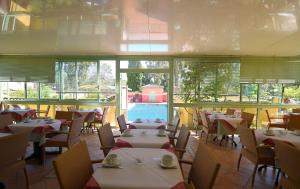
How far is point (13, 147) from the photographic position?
298cm

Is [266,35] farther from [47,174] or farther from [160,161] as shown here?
[47,174]

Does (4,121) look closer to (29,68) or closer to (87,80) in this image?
(87,80)

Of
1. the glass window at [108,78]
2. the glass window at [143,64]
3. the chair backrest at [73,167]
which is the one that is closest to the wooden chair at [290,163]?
the chair backrest at [73,167]

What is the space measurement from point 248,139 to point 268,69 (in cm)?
547

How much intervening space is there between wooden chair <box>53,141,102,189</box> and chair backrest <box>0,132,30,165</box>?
1.02 meters

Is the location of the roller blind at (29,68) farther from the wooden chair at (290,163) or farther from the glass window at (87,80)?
the wooden chair at (290,163)

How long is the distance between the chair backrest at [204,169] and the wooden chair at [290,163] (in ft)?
2.60

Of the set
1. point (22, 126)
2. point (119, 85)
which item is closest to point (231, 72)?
point (119, 85)

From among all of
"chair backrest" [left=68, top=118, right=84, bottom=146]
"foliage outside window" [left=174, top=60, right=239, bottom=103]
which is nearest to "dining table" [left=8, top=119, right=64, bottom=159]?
"chair backrest" [left=68, top=118, right=84, bottom=146]

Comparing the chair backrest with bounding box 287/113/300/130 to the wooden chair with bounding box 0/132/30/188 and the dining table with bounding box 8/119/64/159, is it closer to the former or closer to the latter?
the dining table with bounding box 8/119/64/159

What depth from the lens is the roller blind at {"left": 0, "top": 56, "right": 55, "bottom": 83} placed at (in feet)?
28.3

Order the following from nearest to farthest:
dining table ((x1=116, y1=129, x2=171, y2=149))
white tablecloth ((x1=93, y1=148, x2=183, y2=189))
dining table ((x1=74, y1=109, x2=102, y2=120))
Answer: white tablecloth ((x1=93, y1=148, x2=183, y2=189)) < dining table ((x1=116, y1=129, x2=171, y2=149)) < dining table ((x1=74, y1=109, x2=102, y2=120))

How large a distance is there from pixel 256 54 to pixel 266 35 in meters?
2.83

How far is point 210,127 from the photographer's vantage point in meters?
6.12
